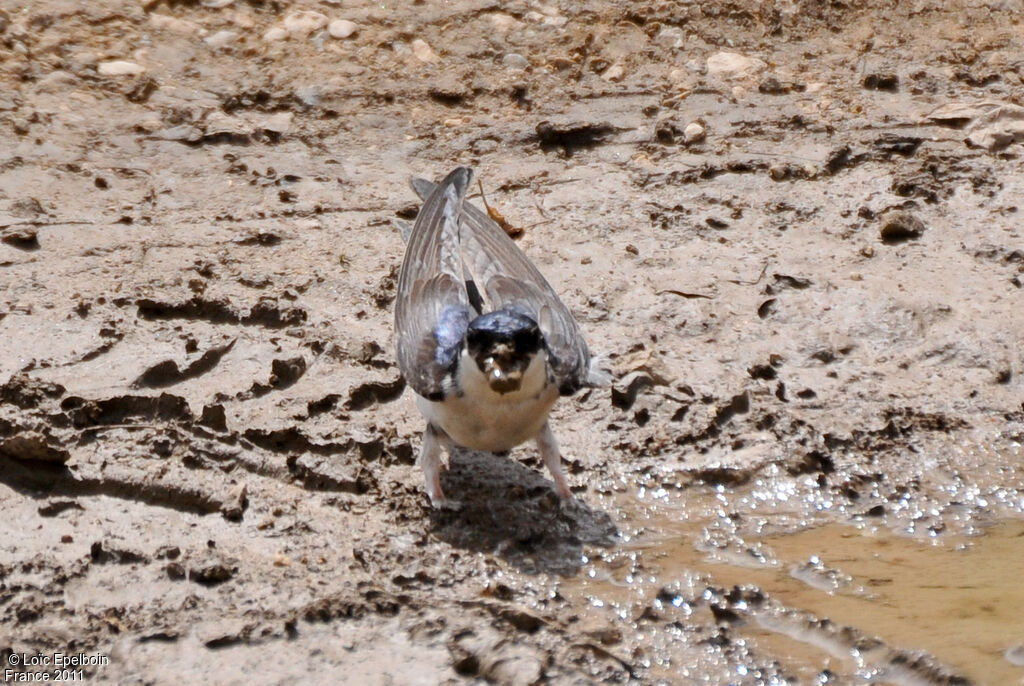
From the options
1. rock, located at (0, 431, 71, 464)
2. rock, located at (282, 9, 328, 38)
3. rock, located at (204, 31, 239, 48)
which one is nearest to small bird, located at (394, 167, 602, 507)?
rock, located at (0, 431, 71, 464)

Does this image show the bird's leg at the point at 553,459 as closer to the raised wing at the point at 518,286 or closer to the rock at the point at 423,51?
the raised wing at the point at 518,286

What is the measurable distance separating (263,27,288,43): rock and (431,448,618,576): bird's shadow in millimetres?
3027

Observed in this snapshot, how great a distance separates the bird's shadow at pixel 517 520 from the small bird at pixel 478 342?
0.29 ft

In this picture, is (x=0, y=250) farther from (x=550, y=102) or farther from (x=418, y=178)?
(x=550, y=102)

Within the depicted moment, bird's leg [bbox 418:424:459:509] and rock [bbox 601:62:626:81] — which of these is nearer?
bird's leg [bbox 418:424:459:509]

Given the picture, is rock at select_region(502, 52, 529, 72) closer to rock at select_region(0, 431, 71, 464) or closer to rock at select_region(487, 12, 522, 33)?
rock at select_region(487, 12, 522, 33)

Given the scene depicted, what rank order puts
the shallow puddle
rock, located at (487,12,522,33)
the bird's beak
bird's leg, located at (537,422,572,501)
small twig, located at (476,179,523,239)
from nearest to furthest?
the shallow puddle, the bird's beak, bird's leg, located at (537,422,572,501), small twig, located at (476,179,523,239), rock, located at (487,12,522,33)

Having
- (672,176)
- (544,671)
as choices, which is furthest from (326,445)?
(672,176)

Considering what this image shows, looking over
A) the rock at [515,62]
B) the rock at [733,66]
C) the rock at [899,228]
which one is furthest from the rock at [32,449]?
the rock at [733,66]

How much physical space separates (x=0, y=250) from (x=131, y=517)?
6.45 ft

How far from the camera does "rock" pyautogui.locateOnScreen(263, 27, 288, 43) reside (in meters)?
7.41

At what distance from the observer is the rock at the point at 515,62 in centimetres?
738

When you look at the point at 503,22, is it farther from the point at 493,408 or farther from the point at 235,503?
the point at 235,503

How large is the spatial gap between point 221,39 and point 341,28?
62 cm
